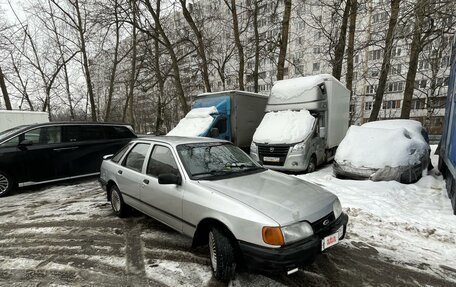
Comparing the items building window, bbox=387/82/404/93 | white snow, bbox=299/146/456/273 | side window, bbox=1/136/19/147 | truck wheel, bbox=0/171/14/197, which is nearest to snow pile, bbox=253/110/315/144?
white snow, bbox=299/146/456/273

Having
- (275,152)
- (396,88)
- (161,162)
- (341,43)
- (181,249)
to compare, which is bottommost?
(181,249)

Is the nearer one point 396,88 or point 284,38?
point 284,38

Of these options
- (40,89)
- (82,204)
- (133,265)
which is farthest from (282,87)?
(40,89)

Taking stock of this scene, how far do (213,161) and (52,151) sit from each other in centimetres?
582

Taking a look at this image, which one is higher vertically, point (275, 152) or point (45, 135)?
point (45, 135)

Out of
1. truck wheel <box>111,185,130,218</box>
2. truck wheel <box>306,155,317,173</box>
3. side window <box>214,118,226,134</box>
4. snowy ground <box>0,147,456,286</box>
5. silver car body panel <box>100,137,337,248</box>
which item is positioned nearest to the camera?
silver car body panel <box>100,137,337,248</box>

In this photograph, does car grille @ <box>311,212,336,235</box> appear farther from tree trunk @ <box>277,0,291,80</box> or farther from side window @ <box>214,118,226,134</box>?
tree trunk @ <box>277,0,291,80</box>

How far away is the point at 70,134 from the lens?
7.68 m

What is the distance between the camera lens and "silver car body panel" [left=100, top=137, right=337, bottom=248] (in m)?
2.56

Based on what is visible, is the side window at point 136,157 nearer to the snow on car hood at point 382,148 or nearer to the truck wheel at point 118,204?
the truck wheel at point 118,204

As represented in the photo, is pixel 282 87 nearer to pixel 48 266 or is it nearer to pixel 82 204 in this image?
pixel 82 204

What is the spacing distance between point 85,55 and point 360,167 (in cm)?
2183

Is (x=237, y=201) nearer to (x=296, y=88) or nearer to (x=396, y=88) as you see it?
(x=296, y=88)

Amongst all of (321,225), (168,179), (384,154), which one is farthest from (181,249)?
(384,154)
